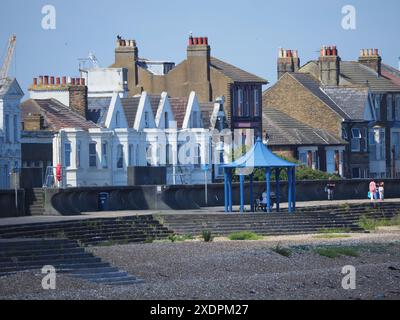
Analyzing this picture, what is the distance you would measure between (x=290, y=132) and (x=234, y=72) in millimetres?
5460

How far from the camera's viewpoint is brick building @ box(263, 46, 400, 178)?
95.6 meters

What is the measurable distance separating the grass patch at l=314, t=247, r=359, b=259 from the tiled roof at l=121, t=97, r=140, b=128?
29478mm

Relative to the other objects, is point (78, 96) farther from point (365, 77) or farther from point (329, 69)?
point (365, 77)

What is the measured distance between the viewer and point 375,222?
6569 cm

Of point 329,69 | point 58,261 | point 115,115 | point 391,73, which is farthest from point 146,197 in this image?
point 391,73

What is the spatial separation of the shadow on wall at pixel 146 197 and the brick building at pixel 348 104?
19757 millimetres

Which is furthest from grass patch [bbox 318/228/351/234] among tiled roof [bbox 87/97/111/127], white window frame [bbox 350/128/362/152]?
white window frame [bbox 350/128/362/152]

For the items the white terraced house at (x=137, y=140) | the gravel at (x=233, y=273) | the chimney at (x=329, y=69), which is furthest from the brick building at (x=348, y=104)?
the gravel at (x=233, y=273)

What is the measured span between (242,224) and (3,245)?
59.7 feet

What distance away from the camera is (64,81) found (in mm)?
78125
